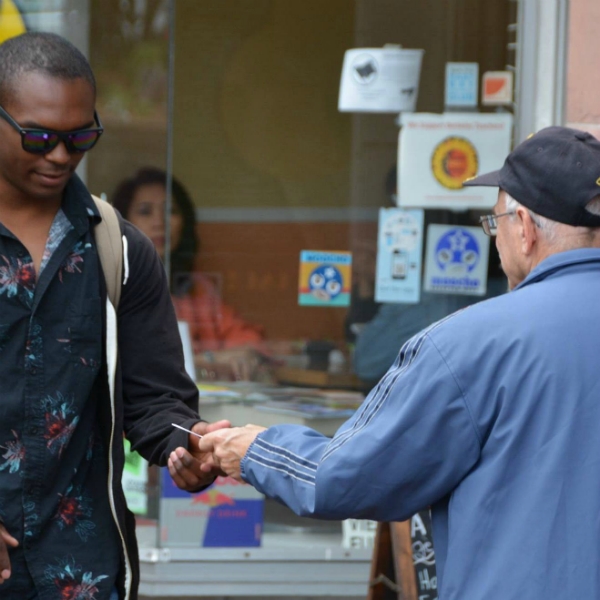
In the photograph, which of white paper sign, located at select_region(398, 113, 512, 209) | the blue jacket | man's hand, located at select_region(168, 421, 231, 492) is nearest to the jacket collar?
the blue jacket

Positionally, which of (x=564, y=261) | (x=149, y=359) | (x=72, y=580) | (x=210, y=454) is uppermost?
(x=564, y=261)

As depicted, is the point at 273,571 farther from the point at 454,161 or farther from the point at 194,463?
the point at 194,463

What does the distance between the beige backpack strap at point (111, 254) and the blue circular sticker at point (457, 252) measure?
9.65 feet

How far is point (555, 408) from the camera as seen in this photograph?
6.91 ft

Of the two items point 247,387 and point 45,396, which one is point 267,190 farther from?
point 45,396

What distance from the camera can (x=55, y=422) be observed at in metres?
2.65

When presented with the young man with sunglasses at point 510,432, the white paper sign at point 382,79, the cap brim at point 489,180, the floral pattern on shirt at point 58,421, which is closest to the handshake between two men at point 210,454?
the floral pattern on shirt at point 58,421

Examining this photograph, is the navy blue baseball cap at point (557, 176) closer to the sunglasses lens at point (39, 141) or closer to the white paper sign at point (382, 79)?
the sunglasses lens at point (39, 141)

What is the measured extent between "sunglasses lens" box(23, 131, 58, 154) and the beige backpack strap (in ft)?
0.82

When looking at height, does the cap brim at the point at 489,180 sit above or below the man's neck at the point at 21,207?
above

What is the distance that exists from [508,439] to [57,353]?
111 centimetres

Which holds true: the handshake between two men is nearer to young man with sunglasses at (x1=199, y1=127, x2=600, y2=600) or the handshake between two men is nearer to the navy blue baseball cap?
young man with sunglasses at (x1=199, y1=127, x2=600, y2=600)

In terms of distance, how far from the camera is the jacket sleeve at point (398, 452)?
2152mm

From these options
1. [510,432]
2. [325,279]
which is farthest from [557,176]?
[325,279]
